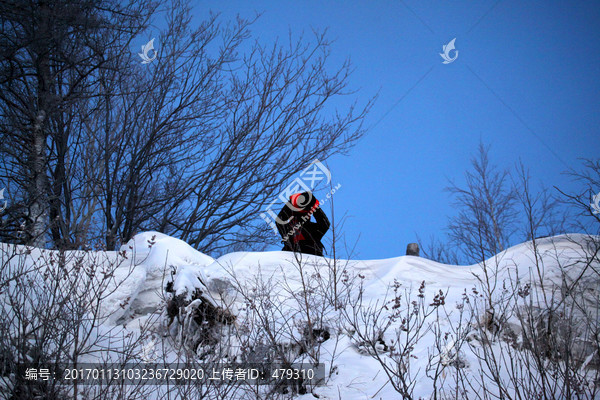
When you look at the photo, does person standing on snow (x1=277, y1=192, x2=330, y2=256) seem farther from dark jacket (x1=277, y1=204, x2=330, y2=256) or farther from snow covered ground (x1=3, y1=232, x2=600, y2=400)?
snow covered ground (x1=3, y1=232, x2=600, y2=400)

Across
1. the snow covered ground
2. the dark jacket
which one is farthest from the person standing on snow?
the snow covered ground

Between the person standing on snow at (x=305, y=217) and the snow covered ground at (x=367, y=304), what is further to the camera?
the person standing on snow at (x=305, y=217)

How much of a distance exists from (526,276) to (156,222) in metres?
7.60

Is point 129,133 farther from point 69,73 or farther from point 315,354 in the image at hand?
point 315,354

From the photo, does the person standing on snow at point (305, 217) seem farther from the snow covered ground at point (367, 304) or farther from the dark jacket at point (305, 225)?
the snow covered ground at point (367, 304)

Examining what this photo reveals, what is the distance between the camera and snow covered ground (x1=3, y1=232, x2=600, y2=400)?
3514mm

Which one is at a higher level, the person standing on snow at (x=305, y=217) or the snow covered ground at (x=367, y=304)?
the person standing on snow at (x=305, y=217)

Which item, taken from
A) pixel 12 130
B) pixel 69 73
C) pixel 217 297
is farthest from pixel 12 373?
pixel 69 73

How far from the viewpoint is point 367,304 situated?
5.09 meters

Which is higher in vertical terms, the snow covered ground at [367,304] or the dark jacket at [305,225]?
the dark jacket at [305,225]

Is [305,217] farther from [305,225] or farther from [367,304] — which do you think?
[367,304]

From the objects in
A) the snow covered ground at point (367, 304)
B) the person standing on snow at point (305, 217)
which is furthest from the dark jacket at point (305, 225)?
the snow covered ground at point (367, 304)

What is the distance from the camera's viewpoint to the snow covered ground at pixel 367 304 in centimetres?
351

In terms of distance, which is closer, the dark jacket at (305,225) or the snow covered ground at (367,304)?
the snow covered ground at (367,304)
